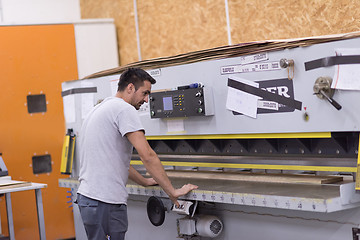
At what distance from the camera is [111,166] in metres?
2.67

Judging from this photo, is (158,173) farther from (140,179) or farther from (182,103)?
(182,103)

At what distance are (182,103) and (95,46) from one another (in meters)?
2.33

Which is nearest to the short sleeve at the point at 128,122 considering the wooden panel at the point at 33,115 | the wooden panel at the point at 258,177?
the wooden panel at the point at 258,177

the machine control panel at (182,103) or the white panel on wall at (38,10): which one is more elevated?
the white panel on wall at (38,10)

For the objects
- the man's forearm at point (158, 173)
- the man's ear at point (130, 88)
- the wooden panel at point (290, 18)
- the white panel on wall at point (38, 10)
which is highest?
the white panel on wall at point (38, 10)

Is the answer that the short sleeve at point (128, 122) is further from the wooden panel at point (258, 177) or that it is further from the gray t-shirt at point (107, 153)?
the wooden panel at point (258, 177)

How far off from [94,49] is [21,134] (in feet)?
3.30

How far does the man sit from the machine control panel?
0.82 ft

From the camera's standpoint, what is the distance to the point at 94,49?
499 centimetres

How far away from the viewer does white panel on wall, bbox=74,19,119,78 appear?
4.94 meters

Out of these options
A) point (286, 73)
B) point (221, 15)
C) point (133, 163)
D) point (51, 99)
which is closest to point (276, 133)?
point (286, 73)

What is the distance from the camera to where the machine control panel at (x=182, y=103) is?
275 centimetres

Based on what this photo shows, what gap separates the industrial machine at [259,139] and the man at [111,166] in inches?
9.2

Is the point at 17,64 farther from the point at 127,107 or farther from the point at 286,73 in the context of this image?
the point at 286,73
